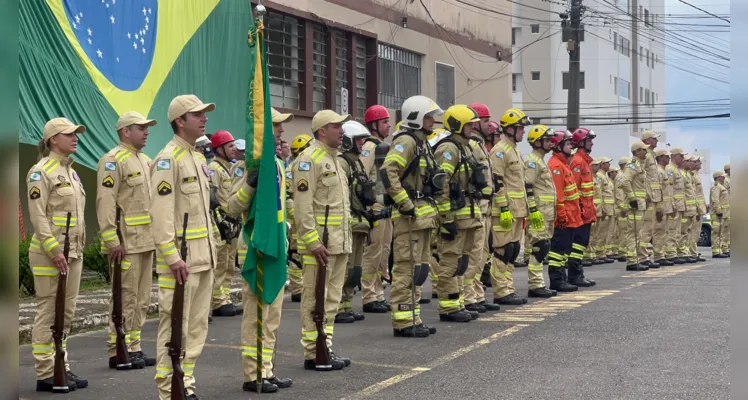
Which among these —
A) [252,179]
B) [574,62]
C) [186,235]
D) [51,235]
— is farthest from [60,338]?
[574,62]

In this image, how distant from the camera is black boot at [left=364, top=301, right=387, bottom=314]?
13289mm

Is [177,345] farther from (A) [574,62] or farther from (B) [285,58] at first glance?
(A) [574,62]

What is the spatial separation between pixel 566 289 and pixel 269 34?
10035mm

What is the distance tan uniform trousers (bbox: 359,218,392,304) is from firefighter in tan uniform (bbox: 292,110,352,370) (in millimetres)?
3833

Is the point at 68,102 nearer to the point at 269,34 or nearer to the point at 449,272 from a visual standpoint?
the point at 449,272

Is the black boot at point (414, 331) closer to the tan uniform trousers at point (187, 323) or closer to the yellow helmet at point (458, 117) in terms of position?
the yellow helmet at point (458, 117)

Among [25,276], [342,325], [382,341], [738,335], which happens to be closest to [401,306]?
[382,341]

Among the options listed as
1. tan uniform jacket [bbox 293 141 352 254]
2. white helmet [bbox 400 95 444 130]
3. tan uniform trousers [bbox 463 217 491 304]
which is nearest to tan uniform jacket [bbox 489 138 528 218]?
tan uniform trousers [bbox 463 217 491 304]

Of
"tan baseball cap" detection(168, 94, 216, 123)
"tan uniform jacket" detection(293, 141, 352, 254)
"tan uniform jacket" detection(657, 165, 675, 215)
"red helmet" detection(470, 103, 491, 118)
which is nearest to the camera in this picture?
"tan baseball cap" detection(168, 94, 216, 123)

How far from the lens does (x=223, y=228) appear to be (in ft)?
43.0

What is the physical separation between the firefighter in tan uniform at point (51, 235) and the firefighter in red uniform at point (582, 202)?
959 cm

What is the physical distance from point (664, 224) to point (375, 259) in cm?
1111

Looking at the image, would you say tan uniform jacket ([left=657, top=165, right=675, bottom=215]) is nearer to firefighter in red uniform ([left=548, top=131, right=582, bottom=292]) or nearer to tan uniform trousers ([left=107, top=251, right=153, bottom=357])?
firefighter in red uniform ([left=548, top=131, right=582, bottom=292])

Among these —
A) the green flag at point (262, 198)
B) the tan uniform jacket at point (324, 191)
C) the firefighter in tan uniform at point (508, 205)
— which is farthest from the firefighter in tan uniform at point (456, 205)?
the green flag at point (262, 198)
